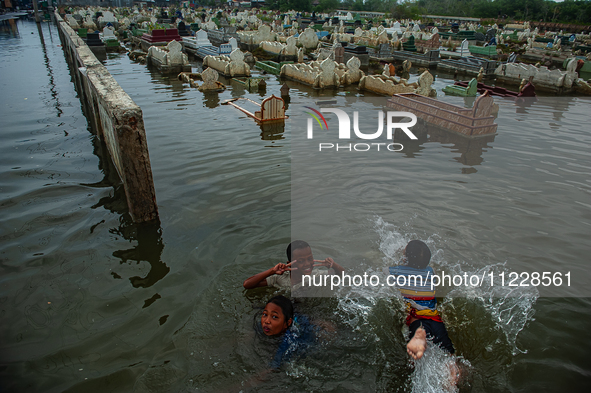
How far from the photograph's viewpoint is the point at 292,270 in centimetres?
452

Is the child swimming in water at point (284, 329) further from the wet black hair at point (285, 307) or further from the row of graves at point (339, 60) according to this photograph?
the row of graves at point (339, 60)

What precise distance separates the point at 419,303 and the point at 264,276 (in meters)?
1.88

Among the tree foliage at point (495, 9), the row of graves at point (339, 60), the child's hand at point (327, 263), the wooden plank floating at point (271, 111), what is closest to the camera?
the child's hand at point (327, 263)

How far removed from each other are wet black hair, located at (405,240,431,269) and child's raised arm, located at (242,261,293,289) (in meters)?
1.51

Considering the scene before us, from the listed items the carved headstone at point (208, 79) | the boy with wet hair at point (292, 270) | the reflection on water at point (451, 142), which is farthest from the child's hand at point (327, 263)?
the carved headstone at point (208, 79)

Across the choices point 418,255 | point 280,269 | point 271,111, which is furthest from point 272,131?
point 418,255

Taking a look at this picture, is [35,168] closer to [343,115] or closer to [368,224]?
[368,224]

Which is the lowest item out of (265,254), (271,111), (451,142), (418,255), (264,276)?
(265,254)

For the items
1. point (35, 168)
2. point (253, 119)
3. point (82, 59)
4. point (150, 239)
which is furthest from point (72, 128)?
point (150, 239)

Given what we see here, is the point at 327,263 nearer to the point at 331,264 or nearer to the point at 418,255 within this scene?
the point at 331,264

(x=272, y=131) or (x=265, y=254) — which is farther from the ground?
(x=272, y=131)

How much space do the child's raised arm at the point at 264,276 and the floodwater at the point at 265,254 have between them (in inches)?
9.8

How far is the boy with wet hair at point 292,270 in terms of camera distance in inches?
176

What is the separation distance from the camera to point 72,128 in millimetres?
11469
